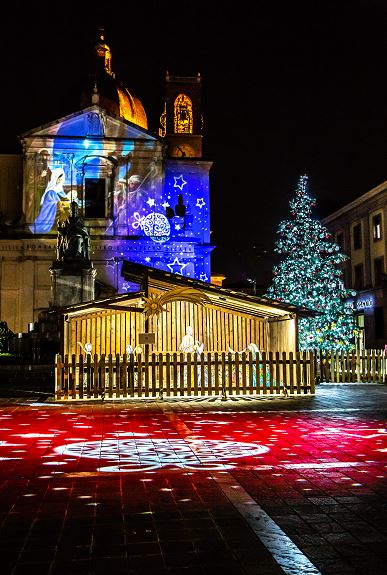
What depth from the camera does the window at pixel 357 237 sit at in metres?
49.5

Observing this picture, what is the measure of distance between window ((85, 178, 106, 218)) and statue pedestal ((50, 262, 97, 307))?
1753 centimetres

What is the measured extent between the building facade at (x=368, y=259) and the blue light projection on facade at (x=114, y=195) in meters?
12.9

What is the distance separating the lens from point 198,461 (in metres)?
8.15

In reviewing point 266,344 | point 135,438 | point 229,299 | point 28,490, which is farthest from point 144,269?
point 28,490

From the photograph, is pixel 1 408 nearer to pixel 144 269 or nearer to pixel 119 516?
pixel 144 269

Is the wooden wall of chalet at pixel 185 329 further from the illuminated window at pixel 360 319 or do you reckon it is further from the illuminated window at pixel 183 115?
the illuminated window at pixel 183 115

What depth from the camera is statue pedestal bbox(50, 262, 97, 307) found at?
2614 cm

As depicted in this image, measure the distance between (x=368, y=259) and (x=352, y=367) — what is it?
1040 inches

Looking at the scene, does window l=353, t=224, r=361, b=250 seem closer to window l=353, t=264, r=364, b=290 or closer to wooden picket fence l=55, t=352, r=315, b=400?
window l=353, t=264, r=364, b=290

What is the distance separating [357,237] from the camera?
50.0 m

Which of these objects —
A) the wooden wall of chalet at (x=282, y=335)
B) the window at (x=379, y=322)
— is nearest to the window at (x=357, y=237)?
the window at (x=379, y=322)

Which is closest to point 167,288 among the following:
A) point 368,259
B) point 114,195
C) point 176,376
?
point 176,376

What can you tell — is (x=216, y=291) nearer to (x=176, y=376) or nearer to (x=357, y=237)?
(x=176, y=376)

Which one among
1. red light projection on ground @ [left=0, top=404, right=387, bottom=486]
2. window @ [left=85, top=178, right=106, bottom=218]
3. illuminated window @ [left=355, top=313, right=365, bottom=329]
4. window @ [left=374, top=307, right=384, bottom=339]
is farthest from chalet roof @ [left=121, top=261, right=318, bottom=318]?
illuminated window @ [left=355, top=313, right=365, bottom=329]
